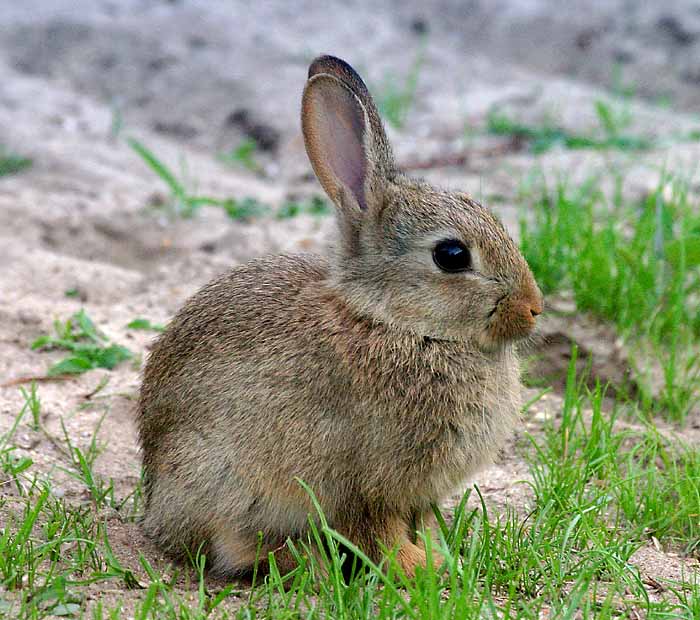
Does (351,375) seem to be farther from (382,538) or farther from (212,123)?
(212,123)

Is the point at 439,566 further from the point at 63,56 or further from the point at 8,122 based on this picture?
the point at 63,56

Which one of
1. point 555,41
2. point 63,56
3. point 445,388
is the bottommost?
point 445,388

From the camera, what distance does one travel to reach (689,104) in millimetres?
9188

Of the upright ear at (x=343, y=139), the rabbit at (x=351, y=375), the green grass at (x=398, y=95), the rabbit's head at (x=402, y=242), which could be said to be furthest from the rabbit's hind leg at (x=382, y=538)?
the green grass at (x=398, y=95)

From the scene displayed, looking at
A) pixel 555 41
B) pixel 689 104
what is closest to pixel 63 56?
pixel 555 41

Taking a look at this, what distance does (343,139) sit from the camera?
3.43m

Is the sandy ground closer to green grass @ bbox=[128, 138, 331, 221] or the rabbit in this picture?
green grass @ bbox=[128, 138, 331, 221]

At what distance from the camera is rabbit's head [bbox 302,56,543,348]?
322 centimetres

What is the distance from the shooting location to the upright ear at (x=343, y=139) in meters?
3.39

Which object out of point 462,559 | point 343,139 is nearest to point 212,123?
point 343,139

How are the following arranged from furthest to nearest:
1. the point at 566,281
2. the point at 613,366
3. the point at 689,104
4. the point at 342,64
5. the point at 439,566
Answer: the point at 689,104
the point at 566,281
the point at 613,366
the point at 342,64
the point at 439,566

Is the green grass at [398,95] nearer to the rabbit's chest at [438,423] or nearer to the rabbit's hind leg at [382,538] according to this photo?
the rabbit's chest at [438,423]

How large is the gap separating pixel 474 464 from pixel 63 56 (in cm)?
724

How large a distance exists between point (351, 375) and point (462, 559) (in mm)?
665
